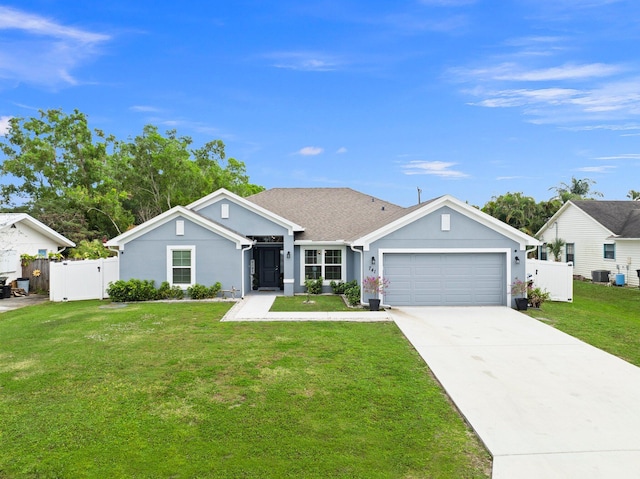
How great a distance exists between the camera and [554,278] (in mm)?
16781

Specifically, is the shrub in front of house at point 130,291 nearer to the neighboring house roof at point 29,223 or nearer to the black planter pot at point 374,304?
the neighboring house roof at point 29,223

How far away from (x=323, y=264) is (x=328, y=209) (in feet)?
13.3

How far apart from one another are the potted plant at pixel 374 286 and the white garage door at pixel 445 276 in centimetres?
44

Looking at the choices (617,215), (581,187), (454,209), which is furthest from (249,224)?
(581,187)

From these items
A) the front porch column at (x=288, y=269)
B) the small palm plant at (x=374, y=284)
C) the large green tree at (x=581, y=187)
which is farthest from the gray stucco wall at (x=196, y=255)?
the large green tree at (x=581, y=187)

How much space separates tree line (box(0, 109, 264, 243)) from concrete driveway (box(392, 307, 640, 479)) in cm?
3460

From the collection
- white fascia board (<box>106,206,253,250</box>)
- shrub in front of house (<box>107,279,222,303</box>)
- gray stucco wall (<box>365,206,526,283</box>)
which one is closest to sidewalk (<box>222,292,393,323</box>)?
gray stucco wall (<box>365,206,526,283</box>)

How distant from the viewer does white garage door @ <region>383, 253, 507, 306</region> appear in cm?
1503

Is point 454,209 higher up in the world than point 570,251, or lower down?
higher up

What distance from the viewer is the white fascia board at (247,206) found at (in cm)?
1827

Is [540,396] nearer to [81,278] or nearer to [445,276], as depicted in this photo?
[445,276]

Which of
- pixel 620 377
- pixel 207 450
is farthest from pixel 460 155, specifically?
pixel 207 450

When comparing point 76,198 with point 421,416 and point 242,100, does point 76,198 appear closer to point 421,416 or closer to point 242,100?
point 242,100

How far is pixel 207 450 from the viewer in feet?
15.8
